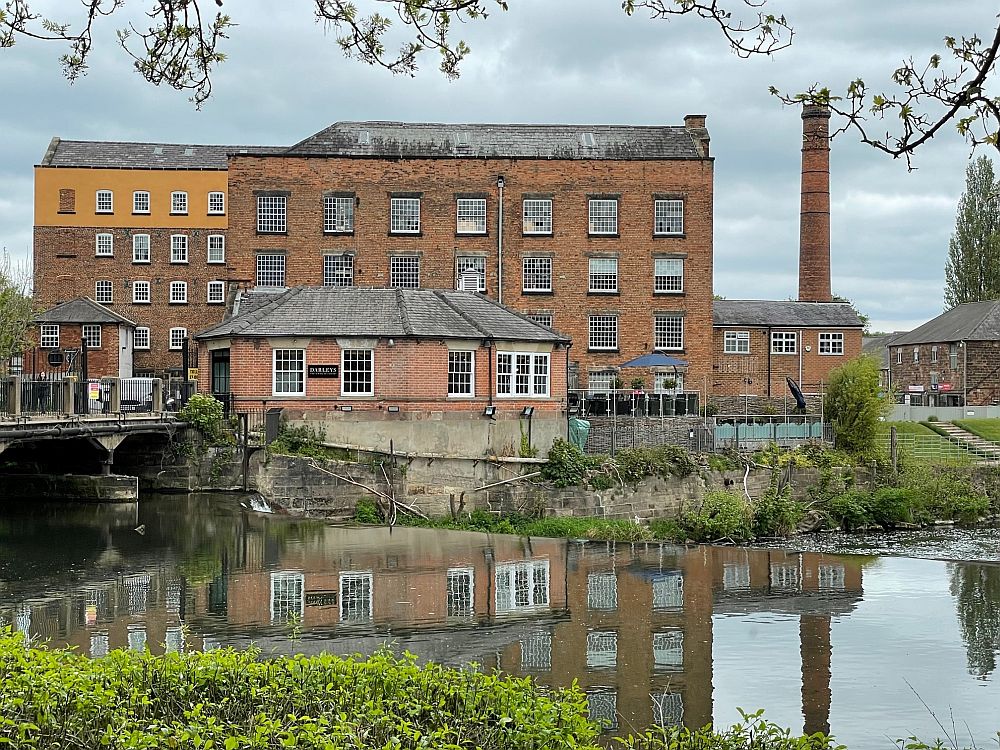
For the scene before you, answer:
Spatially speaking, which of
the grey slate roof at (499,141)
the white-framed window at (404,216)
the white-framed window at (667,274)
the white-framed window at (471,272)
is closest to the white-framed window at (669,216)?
the white-framed window at (667,274)

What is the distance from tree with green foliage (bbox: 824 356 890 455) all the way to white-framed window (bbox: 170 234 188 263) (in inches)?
1458

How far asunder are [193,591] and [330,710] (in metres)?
11.1

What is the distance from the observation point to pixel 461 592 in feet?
70.9

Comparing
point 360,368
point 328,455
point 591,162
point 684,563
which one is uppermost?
point 591,162

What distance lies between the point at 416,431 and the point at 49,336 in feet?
98.5

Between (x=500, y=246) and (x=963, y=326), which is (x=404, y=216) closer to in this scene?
(x=500, y=246)

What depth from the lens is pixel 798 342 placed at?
5497 cm

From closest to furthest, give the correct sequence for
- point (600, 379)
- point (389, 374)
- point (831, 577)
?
1. point (831, 577)
2. point (389, 374)
3. point (600, 379)

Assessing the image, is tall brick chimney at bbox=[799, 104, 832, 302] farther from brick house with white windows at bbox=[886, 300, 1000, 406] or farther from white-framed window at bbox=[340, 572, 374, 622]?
white-framed window at bbox=[340, 572, 374, 622]

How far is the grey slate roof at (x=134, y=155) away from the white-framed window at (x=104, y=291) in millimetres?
6286

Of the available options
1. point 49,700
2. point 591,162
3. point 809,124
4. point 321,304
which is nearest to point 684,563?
point 321,304

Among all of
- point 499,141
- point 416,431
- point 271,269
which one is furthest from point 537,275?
point 416,431

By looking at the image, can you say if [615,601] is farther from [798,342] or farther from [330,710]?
[798,342]

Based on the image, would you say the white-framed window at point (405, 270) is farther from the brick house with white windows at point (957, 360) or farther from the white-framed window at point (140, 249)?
the brick house with white windows at point (957, 360)
